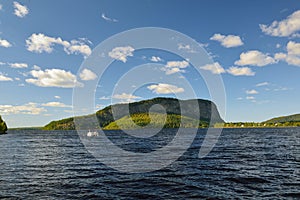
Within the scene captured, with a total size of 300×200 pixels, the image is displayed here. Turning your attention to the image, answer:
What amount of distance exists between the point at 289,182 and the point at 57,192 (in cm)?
2581

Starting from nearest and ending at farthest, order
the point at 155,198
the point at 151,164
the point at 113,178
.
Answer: the point at 155,198 → the point at 113,178 → the point at 151,164

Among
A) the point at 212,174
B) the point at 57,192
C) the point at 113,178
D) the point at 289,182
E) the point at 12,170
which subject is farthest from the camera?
the point at 12,170

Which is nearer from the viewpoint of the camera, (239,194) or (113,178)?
(239,194)

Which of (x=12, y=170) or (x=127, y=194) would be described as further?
(x=12, y=170)

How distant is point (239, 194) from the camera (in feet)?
76.1

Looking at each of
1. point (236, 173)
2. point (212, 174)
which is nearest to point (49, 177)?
point (212, 174)

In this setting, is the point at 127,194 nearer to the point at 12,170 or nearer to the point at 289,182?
the point at 289,182

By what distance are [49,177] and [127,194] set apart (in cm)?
1365

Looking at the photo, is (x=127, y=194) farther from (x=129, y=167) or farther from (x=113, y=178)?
(x=129, y=167)

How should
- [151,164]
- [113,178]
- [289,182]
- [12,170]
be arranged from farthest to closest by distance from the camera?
[151,164]
[12,170]
[113,178]
[289,182]

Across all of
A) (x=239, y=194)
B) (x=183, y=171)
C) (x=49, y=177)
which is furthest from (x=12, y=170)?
(x=239, y=194)

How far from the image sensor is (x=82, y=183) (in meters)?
28.2

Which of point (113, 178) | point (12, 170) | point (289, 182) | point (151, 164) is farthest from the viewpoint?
point (151, 164)

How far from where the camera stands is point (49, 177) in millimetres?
31422
